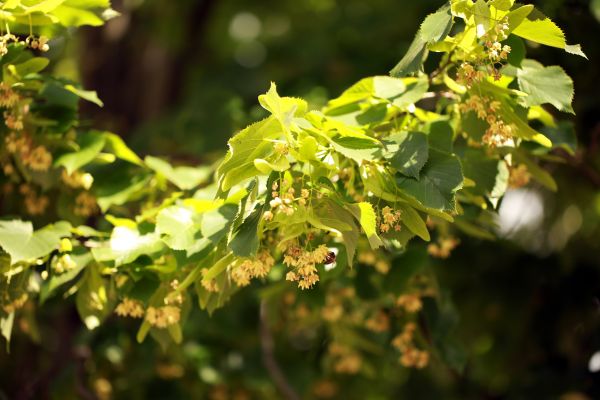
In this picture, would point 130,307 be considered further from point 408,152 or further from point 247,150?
point 408,152

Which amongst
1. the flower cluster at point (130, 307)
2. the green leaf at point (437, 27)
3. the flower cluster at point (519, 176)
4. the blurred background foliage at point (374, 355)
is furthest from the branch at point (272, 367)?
the green leaf at point (437, 27)

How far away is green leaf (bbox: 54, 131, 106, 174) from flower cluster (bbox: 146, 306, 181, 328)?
1.93 feet

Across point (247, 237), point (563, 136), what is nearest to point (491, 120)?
point (563, 136)

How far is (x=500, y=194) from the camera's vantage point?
8.40 feet

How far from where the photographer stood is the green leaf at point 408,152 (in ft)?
7.36

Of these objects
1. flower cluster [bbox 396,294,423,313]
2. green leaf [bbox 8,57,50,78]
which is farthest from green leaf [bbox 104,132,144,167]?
flower cluster [bbox 396,294,423,313]

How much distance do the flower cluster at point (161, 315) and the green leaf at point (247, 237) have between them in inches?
19.9

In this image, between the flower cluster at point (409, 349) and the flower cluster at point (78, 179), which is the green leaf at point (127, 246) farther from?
the flower cluster at point (409, 349)

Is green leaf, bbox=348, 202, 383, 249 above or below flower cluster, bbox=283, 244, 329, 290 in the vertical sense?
above

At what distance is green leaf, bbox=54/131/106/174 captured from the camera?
2.76 m

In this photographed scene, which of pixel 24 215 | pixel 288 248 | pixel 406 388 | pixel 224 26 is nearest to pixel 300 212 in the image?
pixel 288 248

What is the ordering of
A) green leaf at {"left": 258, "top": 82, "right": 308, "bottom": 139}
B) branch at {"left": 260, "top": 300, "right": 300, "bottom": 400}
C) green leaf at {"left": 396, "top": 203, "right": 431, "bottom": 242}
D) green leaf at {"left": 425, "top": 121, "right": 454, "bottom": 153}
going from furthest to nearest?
1. branch at {"left": 260, "top": 300, "right": 300, "bottom": 400}
2. green leaf at {"left": 425, "top": 121, "right": 454, "bottom": 153}
3. green leaf at {"left": 396, "top": 203, "right": 431, "bottom": 242}
4. green leaf at {"left": 258, "top": 82, "right": 308, "bottom": 139}

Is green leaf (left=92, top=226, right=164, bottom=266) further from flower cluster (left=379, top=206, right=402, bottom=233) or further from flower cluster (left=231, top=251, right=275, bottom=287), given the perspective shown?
flower cluster (left=379, top=206, right=402, bottom=233)

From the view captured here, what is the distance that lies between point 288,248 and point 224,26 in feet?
16.2
